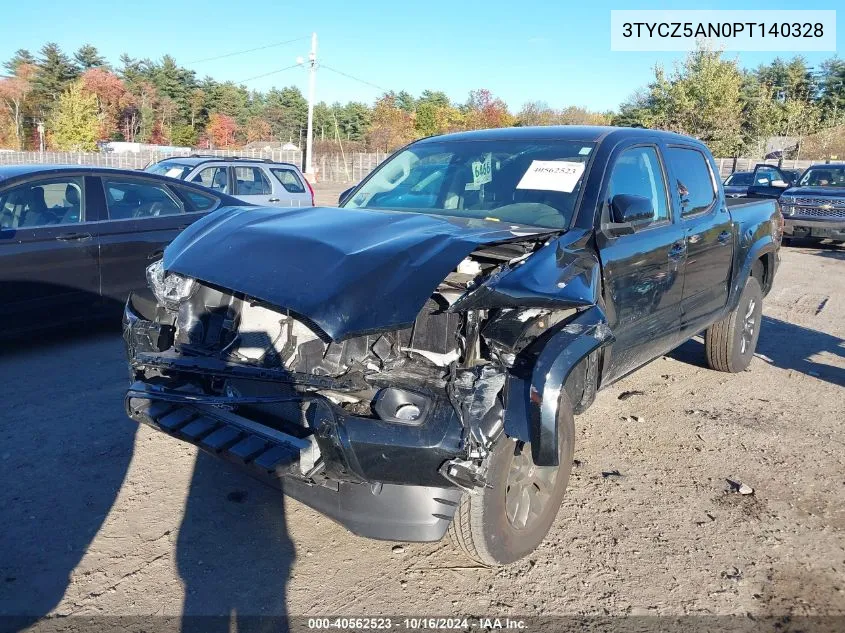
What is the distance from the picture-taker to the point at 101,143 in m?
72.1

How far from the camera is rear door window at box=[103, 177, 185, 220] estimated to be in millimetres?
6438

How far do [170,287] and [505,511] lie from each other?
1975 millimetres

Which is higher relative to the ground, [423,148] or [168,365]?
[423,148]

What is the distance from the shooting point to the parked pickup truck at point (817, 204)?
14.7 metres

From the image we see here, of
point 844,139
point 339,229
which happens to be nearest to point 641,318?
point 339,229

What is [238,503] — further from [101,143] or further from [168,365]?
[101,143]

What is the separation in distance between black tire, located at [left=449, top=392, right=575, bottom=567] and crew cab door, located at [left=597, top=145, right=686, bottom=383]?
78 centimetres

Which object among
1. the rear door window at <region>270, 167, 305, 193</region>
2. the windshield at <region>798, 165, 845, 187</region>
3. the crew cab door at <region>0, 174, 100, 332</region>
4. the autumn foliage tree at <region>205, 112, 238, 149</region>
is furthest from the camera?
the autumn foliage tree at <region>205, 112, 238, 149</region>

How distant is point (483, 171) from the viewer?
13.9 feet

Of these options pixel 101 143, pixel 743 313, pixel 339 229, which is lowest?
pixel 743 313

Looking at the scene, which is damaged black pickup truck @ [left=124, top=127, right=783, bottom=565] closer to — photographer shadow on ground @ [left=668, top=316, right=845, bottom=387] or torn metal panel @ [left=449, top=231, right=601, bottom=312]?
torn metal panel @ [left=449, top=231, right=601, bottom=312]

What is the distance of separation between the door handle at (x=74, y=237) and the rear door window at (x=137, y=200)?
0.34 metres

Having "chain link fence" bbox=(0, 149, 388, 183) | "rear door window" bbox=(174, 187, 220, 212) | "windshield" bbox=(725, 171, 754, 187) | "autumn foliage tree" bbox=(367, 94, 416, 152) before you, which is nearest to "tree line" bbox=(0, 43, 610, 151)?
"autumn foliage tree" bbox=(367, 94, 416, 152)

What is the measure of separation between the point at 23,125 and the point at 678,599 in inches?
3564
